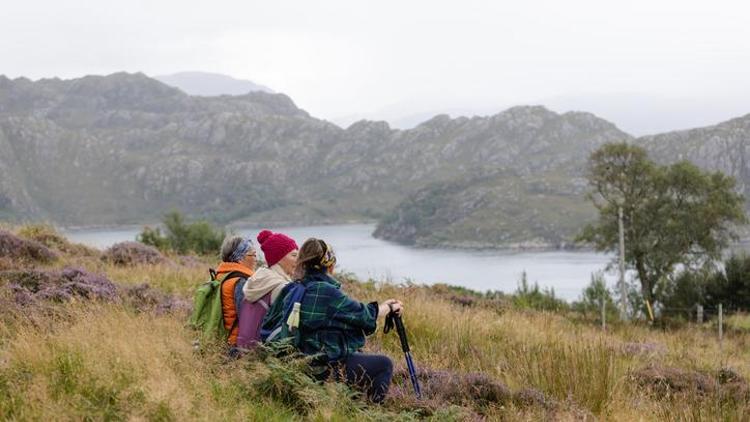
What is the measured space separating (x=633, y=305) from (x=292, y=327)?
139ft

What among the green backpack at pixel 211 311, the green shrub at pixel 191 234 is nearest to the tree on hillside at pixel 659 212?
the green shrub at pixel 191 234

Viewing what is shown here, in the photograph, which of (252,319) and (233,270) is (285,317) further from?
(233,270)

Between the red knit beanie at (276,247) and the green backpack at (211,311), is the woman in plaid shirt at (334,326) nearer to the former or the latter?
the red knit beanie at (276,247)

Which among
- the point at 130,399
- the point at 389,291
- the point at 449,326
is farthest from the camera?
the point at 389,291

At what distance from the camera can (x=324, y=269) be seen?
523 centimetres

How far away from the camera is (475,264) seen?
120 m

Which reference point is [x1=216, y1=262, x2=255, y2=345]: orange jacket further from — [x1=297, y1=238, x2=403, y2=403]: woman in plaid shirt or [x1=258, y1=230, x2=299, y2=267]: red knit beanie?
[x1=297, y1=238, x2=403, y2=403]: woman in plaid shirt

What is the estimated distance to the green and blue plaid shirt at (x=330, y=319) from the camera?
5121 millimetres

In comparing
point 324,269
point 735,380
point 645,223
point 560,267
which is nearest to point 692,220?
point 645,223

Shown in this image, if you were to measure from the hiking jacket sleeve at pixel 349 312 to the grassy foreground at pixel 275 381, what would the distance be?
1.47 feet

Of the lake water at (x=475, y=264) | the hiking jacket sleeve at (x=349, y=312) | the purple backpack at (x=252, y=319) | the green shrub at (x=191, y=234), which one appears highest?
the hiking jacket sleeve at (x=349, y=312)

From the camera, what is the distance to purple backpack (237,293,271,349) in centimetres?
586

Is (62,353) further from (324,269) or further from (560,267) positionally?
(560,267)

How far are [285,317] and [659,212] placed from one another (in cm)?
4272
